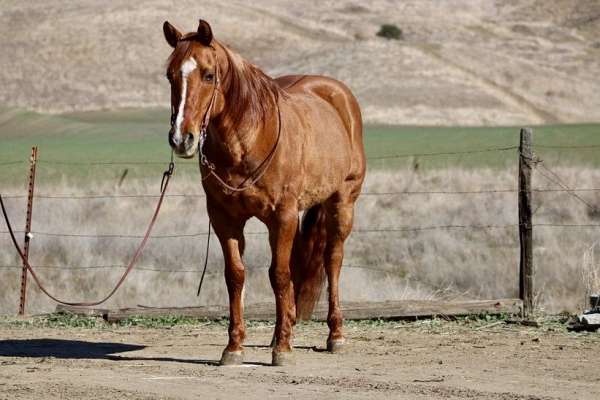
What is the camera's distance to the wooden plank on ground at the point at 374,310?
1105 centimetres

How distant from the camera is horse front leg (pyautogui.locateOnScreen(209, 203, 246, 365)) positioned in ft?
28.8

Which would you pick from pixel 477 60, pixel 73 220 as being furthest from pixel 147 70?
pixel 73 220

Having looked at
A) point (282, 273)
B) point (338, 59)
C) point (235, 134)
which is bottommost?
point (282, 273)

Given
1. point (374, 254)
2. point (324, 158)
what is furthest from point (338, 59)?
point (324, 158)

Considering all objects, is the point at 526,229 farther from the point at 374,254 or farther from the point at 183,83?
the point at 183,83

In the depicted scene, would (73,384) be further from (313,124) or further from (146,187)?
(146,187)

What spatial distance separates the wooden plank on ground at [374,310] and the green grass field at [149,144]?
8892 millimetres

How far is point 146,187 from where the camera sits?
2411 centimetres

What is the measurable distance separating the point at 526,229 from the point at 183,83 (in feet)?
15.4

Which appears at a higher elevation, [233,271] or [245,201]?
[245,201]

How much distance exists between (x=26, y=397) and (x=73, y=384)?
56cm

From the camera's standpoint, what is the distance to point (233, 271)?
348 inches

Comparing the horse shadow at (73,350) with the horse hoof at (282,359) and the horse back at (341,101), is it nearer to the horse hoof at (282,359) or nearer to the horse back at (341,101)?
the horse hoof at (282,359)

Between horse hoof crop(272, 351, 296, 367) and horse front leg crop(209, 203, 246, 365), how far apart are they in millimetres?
251
